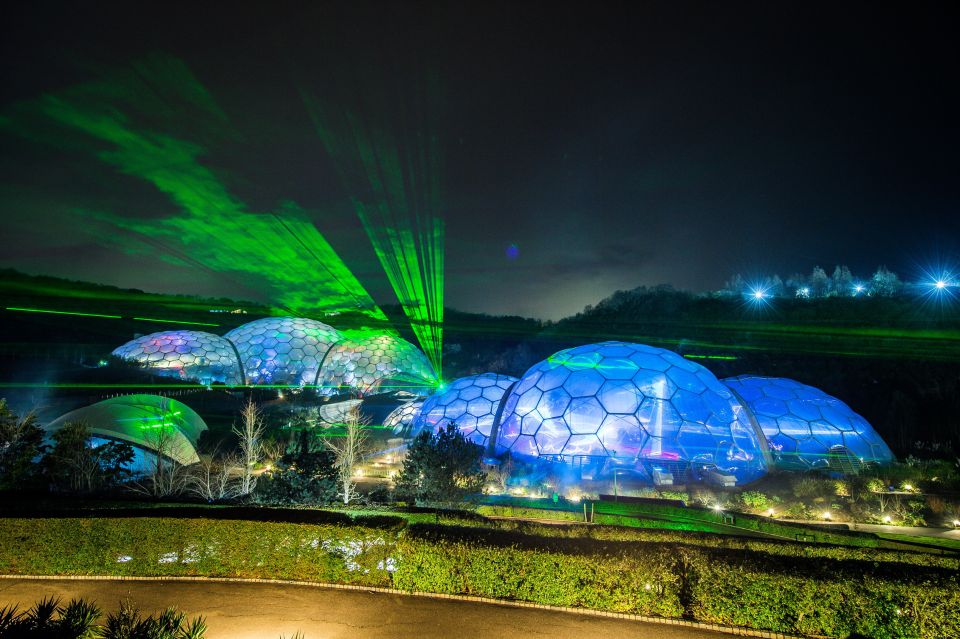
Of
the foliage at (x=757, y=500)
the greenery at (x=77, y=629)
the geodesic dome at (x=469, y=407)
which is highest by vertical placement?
the geodesic dome at (x=469, y=407)

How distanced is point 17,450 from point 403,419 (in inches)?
558

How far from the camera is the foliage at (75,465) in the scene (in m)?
13.1

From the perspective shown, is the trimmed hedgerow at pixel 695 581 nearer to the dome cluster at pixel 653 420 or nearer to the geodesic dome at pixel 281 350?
the dome cluster at pixel 653 420

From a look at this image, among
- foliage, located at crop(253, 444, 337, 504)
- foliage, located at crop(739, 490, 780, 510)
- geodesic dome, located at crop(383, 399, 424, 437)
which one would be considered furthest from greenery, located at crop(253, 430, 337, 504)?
foliage, located at crop(739, 490, 780, 510)

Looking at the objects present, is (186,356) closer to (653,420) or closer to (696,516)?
(653,420)

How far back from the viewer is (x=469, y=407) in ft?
65.2

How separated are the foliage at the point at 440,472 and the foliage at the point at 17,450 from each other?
1082 centimetres

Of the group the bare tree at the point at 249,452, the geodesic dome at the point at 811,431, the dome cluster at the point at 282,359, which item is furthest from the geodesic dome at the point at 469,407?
the dome cluster at the point at 282,359

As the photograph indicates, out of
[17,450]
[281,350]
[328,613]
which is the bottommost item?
[328,613]

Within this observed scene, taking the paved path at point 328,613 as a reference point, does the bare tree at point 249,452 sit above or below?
above

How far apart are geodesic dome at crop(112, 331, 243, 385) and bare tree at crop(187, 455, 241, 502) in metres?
19.3

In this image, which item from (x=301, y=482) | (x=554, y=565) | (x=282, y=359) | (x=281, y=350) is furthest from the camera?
(x=281, y=350)

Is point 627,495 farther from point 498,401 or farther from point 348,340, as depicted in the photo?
point 348,340

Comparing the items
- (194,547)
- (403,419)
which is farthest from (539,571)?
(403,419)
